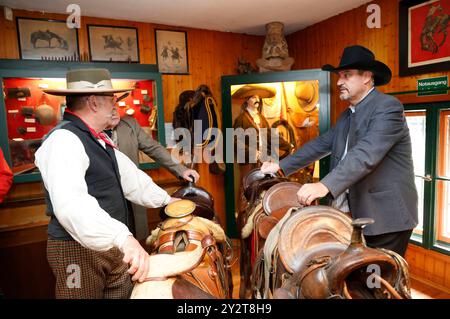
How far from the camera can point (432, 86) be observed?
287cm


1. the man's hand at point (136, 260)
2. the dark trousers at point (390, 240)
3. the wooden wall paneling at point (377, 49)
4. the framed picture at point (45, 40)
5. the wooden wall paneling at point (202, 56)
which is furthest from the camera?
the wooden wall paneling at point (202, 56)

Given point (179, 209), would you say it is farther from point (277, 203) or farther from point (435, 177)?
point (435, 177)

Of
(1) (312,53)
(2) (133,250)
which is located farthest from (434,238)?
(2) (133,250)

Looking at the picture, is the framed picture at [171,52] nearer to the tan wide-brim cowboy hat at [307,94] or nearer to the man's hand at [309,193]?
the tan wide-brim cowboy hat at [307,94]

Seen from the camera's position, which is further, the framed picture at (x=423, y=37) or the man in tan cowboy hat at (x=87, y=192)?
the framed picture at (x=423, y=37)

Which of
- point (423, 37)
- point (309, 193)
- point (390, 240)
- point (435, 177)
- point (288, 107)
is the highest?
point (423, 37)

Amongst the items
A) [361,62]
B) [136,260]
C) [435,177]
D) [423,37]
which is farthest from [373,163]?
[423,37]

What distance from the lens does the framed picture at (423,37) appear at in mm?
2762

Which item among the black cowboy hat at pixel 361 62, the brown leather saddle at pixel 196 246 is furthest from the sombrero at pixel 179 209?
the black cowboy hat at pixel 361 62

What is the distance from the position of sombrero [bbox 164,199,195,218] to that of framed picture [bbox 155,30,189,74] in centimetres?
276

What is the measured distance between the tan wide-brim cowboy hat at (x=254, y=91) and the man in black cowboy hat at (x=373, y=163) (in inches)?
77.1

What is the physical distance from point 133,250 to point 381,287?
767mm

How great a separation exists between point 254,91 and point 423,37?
185 cm
